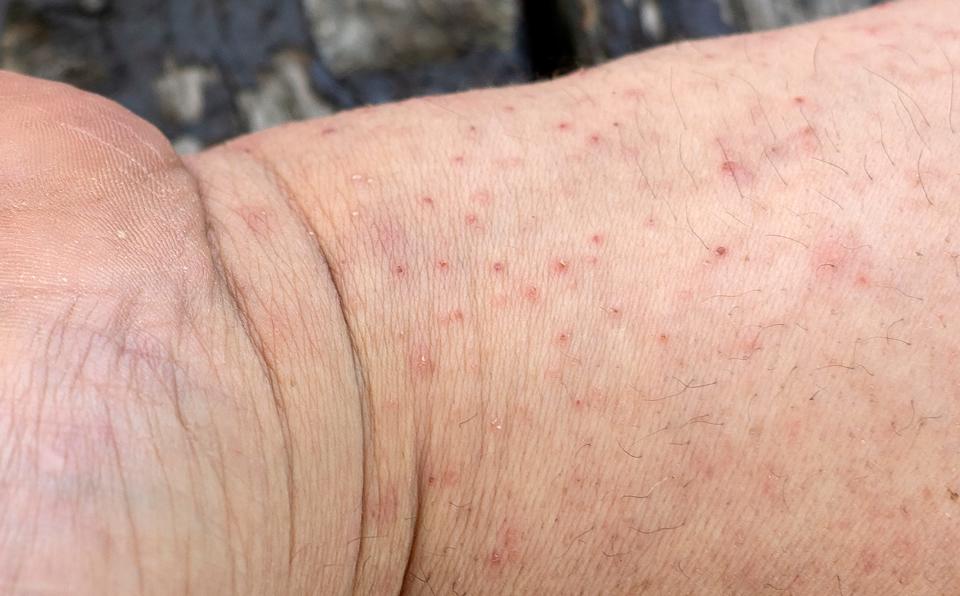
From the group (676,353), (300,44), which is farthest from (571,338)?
(300,44)

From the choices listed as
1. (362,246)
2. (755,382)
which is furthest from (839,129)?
(362,246)

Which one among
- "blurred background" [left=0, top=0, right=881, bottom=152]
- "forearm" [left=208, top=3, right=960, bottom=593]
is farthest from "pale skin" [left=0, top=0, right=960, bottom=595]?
"blurred background" [left=0, top=0, right=881, bottom=152]

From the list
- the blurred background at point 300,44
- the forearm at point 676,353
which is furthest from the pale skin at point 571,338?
the blurred background at point 300,44

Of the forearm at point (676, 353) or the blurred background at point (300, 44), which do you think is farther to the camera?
the blurred background at point (300, 44)

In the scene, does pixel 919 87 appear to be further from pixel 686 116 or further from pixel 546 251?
pixel 546 251

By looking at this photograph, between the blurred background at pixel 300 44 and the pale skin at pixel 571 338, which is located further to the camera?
the blurred background at pixel 300 44

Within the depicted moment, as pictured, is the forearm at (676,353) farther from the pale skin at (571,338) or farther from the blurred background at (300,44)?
the blurred background at (300,44)
